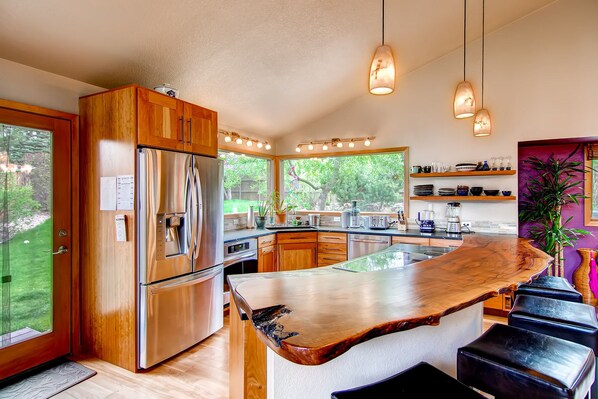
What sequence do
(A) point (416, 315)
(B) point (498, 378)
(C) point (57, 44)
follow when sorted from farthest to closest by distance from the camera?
(C) point (57, 44) → (B) point (498, 378) → (A) point (416, 315)

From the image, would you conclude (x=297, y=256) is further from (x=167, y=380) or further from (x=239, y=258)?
(x=167, y=380)

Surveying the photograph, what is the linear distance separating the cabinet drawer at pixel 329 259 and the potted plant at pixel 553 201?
2391 millimetres

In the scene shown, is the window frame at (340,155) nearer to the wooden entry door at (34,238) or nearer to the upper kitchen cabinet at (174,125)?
the upper kitchen cabinet at (174,125)

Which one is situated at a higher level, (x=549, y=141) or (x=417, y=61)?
(x=417, y=61)

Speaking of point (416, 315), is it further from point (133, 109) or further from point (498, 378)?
point (133, 109)

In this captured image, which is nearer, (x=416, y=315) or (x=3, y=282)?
(x=416, y=315)

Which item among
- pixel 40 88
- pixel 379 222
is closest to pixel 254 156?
pixel 379 222

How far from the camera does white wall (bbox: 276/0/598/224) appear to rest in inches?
146

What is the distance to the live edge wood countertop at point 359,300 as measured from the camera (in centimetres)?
83

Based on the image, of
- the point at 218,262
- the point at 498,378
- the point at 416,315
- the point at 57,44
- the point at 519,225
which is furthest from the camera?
the point at 519,225

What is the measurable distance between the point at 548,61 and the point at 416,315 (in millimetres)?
4397

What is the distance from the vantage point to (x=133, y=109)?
2.50 m

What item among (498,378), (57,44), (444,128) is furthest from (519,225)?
(57,44)

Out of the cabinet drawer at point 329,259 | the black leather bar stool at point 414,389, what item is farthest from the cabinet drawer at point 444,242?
the black leather bar stool at point 414,389
